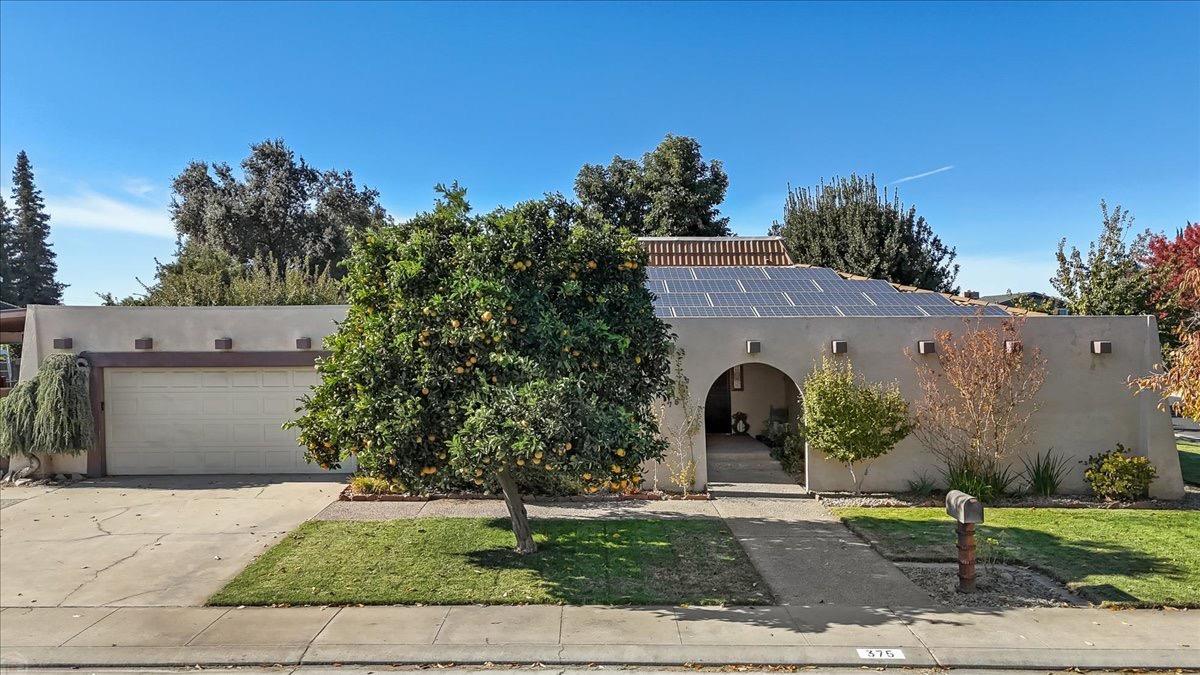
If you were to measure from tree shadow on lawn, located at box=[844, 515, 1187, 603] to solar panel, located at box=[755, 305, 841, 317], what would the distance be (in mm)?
4158

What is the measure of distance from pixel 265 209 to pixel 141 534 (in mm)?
23035

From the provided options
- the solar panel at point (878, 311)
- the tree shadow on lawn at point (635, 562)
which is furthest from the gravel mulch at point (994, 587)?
the solar panel at point (878, 311)

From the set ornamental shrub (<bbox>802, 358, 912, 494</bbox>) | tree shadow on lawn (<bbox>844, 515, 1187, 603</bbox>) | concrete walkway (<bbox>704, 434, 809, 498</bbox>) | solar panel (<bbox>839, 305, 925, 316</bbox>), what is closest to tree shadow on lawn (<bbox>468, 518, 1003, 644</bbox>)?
tree shadow on lawn (<bbox>844, 515, 1187, 603</bbox>)

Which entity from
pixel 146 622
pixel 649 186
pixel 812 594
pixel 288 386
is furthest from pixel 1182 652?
pixel 649 186

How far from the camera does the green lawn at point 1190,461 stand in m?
13.0

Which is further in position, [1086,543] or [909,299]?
[909,299]

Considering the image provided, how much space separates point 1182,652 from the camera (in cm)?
550

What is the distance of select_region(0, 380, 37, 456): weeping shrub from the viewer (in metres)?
12.0

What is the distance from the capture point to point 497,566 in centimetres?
756

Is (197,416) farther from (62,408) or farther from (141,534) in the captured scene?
(141,534)

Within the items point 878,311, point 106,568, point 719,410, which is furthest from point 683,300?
point 106,568

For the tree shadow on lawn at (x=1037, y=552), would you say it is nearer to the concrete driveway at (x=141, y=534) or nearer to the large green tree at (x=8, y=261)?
the concrete driveway at (x=141, y=534)

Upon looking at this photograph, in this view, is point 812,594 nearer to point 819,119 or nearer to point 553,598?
point 553,598

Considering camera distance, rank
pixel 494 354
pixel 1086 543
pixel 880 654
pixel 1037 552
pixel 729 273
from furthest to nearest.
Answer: pixel 729 273 < pixel 1086 543 < pixel 1037 552 < pixel 494 354 < pixel 880 654
